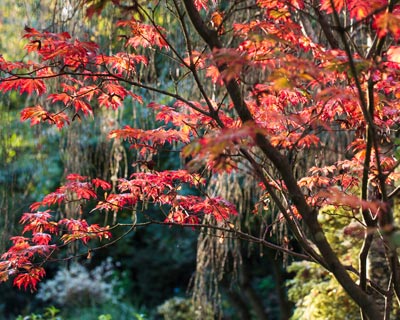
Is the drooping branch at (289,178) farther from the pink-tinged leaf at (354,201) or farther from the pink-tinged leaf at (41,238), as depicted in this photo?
the pink-tinged leaf at (41,238)

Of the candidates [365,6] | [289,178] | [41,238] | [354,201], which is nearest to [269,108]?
[289,178]

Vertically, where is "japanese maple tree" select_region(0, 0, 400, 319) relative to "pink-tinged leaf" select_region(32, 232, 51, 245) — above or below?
above

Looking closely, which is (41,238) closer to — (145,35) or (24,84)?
(24,84)

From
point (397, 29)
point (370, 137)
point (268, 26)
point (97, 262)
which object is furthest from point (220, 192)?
point (97, 262)

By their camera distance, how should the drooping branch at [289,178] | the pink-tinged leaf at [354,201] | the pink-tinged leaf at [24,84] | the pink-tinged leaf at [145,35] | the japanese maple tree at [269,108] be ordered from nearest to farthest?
the pink-tinged leaf at [354,201], the japanese maple tree at [269,108], the drooping branch at [289,178], the pink-tinged leaf at [24,84], the pink-tinged leaf at [145,35]

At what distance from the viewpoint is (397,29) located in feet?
4.30

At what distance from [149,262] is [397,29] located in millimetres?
5541

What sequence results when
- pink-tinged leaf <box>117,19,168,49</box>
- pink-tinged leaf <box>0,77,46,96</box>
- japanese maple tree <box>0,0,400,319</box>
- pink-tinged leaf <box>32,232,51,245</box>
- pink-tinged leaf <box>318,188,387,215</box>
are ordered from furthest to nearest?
pink-tinged leaf <box>32,232,51,245</box> → pink-tinged leaf <box>117,19,168,49</box> → pink-tinged leaf <box>0,77,46,96</box> → japanese maple tree <box>0,0,400,319</box> → pink-tinged leaf <box>318,188,387,215</box>

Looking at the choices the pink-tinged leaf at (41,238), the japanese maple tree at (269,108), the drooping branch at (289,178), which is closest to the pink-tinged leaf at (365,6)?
the japanese maple tree at (269,108)

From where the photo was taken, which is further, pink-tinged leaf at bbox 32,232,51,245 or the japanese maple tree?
pink-tinged leaf at bbox 32,232,51,245

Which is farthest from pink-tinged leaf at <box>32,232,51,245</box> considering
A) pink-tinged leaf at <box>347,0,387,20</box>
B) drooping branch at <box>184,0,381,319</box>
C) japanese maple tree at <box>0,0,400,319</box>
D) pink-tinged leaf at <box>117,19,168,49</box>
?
pink-tinged leaf at <box>347,0,387,20</box>

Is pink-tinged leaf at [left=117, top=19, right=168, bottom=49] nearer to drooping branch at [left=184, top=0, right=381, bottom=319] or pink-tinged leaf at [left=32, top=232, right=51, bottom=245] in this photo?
drooping branch at [left=184, top=0, right=381, bottom=319]

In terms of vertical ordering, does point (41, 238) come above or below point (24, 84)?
below

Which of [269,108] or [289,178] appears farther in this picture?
[269,108]
